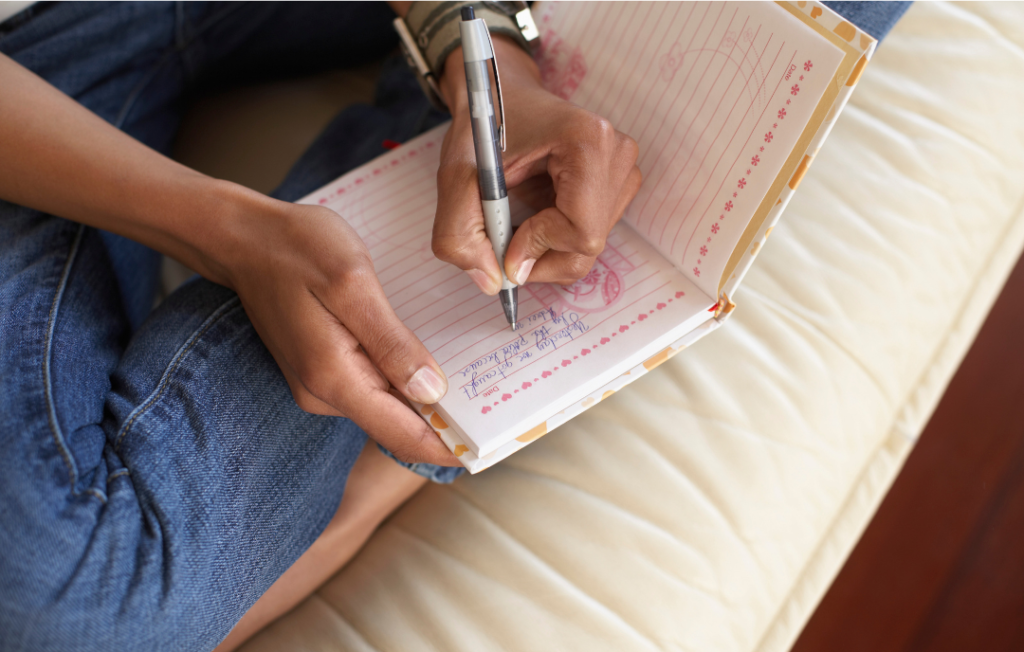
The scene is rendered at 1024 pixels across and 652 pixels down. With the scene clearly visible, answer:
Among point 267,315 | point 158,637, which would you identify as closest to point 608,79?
point 267,315

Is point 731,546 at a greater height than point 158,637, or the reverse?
point 731,546

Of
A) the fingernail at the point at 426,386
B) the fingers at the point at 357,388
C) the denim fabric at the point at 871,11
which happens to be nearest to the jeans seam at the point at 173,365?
the fingers at the point at 357,388

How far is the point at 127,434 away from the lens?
0.55 m

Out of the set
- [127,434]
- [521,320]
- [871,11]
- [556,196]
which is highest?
[871,11]

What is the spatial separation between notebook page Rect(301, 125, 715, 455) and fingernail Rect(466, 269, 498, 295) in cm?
4

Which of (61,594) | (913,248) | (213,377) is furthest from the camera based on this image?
(913,248)

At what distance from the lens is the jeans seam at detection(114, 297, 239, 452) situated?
55 centimetres

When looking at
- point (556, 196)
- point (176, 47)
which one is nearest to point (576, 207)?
point (556, 196)

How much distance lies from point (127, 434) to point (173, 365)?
0.07m

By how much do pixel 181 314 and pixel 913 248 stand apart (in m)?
0.80

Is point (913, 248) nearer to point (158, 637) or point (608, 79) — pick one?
point (608, 79)

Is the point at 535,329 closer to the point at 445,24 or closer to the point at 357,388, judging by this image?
the point at 357,388

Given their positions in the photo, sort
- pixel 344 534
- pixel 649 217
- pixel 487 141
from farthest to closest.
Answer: pixel 344 534
pixel 649 217
pixel 487 141

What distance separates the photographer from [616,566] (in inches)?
24.8
